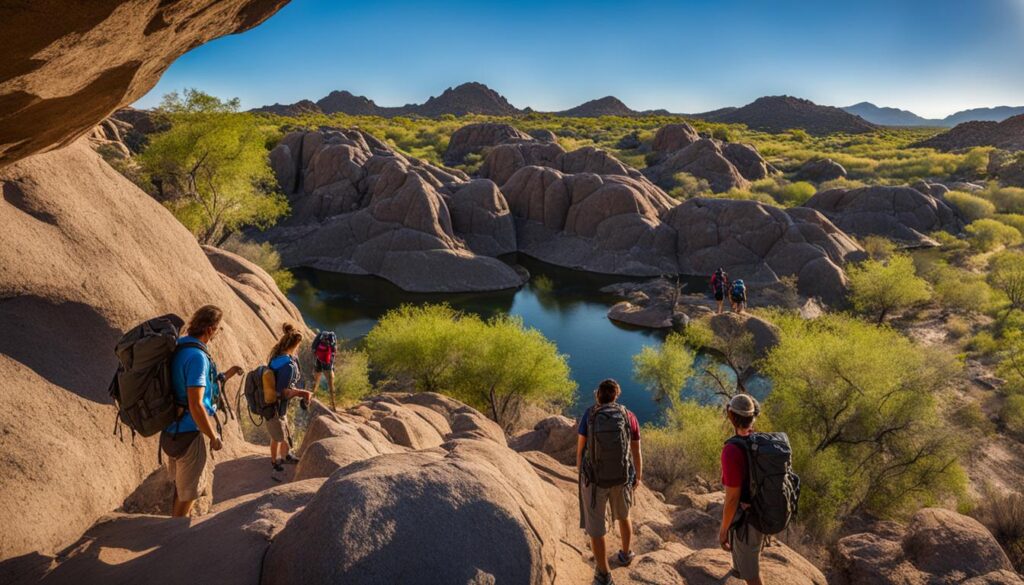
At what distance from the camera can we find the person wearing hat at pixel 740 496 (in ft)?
21.1

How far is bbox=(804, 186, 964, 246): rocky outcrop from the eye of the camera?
55469 mm

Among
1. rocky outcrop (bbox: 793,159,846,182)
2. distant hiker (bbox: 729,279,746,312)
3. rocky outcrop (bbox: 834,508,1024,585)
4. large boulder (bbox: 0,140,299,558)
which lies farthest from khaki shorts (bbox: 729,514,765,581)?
rocky outcrop (bbox: 793,159,846,182)

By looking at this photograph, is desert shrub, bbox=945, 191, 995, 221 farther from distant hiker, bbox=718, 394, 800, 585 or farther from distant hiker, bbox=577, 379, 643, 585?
distant hiker, bbox=577, 379, 643, 585

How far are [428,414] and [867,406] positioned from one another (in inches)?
592

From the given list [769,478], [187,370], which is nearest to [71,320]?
[187,370]

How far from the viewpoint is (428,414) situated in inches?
677

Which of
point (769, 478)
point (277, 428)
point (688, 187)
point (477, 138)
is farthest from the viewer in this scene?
point (477, 138)

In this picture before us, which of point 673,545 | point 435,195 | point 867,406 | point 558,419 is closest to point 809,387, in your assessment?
point 867,406

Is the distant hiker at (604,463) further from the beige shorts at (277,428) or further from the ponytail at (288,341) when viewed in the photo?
the beige shorts at (277,428)

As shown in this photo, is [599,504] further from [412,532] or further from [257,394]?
[257,394]

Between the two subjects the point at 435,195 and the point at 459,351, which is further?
the point at 435,195

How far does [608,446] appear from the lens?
710 cm

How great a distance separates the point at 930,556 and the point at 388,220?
48.4m

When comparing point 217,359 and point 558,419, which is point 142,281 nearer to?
point 217,359
